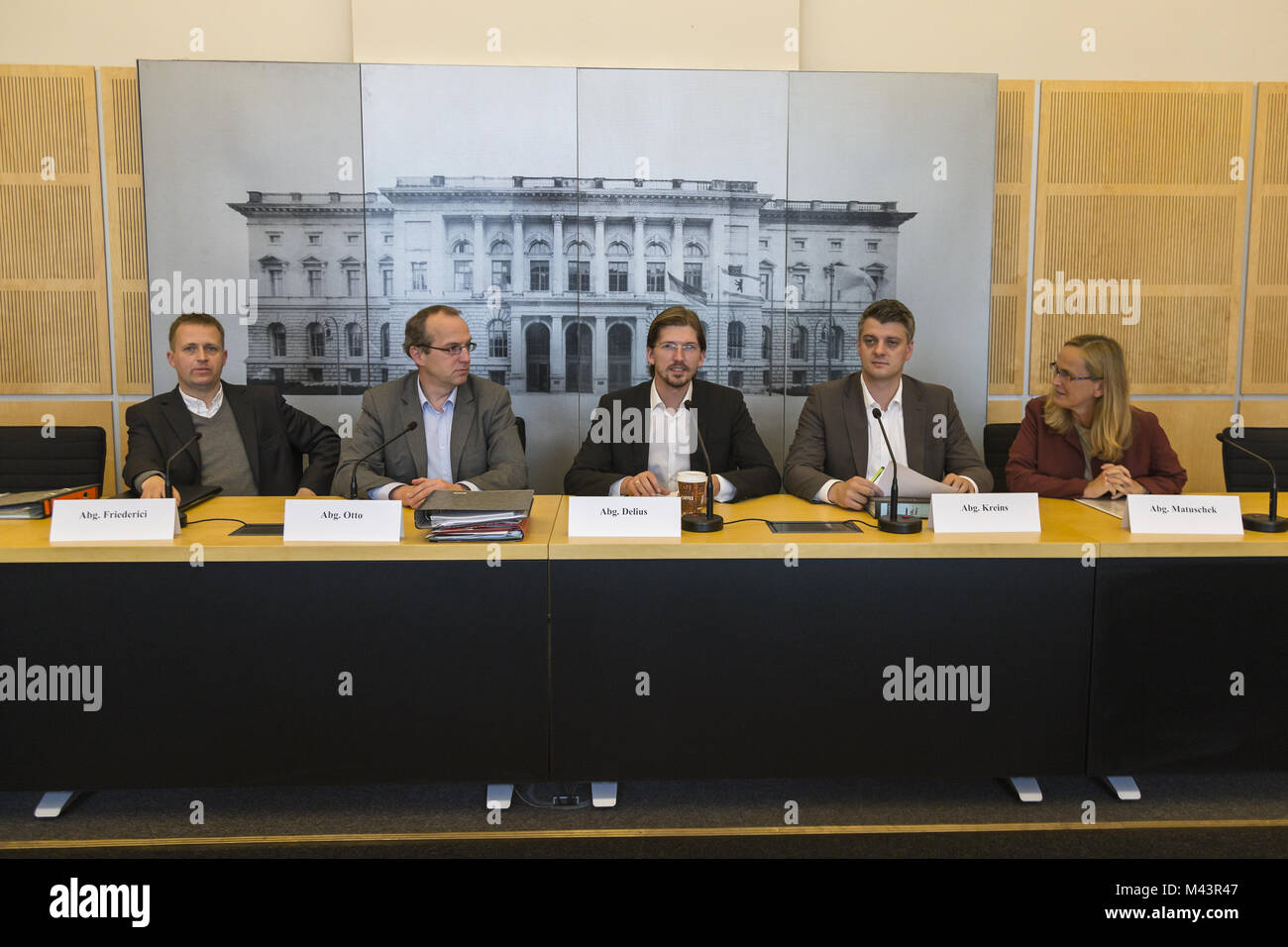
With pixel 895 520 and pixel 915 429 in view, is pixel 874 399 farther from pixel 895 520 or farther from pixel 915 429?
pixel 895 520

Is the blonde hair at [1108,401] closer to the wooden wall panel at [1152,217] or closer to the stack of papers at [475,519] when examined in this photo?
the wooden wall panel at [1152,217]

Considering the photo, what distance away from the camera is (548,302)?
4039mm

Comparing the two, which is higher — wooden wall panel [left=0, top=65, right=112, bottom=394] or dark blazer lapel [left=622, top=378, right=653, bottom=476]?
wooden wall panel [left=0, top=65, right=112, bottom=394]

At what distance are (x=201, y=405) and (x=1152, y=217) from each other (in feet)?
13.7

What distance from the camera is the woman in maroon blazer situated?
2.96m

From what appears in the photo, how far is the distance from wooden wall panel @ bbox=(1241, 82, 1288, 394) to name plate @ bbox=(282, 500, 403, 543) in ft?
13.6

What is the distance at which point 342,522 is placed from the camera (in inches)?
86.2

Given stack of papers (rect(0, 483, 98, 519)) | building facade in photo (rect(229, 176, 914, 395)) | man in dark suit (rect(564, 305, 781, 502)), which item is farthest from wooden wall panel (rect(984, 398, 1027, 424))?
stack of papers (rect(0, 483, 98, 519))

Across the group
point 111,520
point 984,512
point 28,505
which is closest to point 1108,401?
point 984,512

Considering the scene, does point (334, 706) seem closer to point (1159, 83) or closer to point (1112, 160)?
point (1112, 160)

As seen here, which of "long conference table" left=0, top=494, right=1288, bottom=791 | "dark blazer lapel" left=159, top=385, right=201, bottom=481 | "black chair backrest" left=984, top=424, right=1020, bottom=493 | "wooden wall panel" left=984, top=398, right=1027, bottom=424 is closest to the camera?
"long conference table" left=0, top=494, right=1288, bottom=791

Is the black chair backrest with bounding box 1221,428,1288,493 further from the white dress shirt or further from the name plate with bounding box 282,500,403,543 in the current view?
the name plate with bounding box 282,500,403,543

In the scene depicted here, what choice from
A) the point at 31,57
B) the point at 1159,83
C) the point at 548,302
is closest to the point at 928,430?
the point at 548,302
